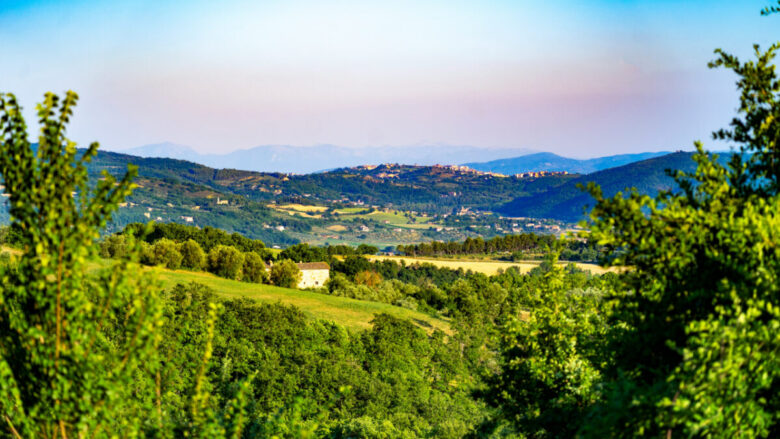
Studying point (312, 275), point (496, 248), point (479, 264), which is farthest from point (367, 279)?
point (496, 248)

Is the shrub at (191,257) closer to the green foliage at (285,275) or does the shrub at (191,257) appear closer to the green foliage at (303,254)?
the green foliage at (285,275)

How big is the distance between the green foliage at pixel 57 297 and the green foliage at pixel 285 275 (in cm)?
8864

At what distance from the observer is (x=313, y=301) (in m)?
79.2

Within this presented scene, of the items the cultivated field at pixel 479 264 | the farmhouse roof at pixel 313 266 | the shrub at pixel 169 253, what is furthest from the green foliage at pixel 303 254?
the shrub at pixel 169 253

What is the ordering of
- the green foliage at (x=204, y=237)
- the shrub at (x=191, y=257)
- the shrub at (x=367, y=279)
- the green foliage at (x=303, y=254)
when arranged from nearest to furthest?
the shrub at (x=191, y=257) < the shrub at (x=367, y=279) < the green foliage at (x=204, y=237) < the green foliage at (x=303, y=254)

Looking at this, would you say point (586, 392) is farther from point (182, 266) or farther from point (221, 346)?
point (182, 266)

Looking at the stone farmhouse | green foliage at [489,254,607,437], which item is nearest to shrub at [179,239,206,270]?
the stone farmhouse

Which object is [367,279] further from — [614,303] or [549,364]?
[614,303]

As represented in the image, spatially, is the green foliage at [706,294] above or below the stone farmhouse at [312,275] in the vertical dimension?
above

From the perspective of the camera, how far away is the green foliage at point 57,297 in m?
6.27

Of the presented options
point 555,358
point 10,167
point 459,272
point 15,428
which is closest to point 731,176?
point 555,358

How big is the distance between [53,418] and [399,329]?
48.6m

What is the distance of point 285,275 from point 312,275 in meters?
11.8

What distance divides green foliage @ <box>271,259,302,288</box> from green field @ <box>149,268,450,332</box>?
6904 millimetres
